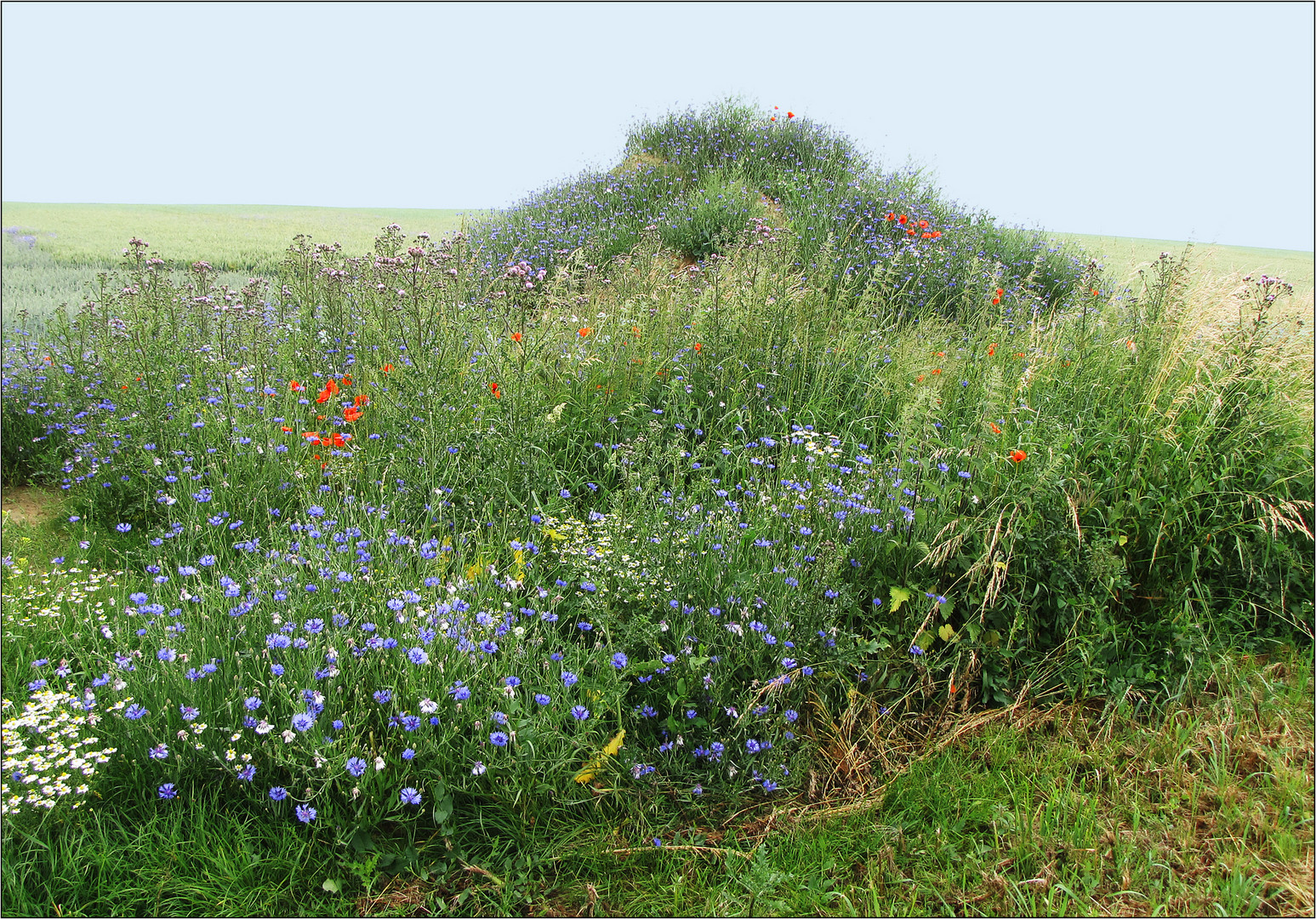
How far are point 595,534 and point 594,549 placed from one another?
486mm

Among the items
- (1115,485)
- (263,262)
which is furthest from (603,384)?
(263,262)

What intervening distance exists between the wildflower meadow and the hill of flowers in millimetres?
22

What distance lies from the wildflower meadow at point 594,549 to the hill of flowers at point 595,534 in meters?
0.02

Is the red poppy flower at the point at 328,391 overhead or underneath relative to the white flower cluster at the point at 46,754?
overhead

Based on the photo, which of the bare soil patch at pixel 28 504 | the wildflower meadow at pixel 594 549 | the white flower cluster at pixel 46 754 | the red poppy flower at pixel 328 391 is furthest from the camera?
the bare soil patch at pixel 28 504

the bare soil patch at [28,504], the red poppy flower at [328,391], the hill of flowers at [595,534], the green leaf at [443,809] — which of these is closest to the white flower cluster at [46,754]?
the hill of flowers at [595,534]

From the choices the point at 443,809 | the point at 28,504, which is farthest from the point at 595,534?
the point at 28,504

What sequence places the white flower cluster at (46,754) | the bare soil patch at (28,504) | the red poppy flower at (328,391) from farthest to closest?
the bare soil patch at (28,504) → the red poppy flower at (328,391) → the white flower cluster at (46,754)

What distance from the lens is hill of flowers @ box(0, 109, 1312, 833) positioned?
2.25 meters

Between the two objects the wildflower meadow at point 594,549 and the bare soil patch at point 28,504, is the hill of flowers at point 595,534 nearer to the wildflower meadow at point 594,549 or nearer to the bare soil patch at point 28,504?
the wildflower meadow at point 594,549

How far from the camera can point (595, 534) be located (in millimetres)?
3379

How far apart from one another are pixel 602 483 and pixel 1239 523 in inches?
110

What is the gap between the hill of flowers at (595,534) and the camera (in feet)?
7.38

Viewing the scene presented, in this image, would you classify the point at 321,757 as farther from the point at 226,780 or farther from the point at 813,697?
the point at 813,697
